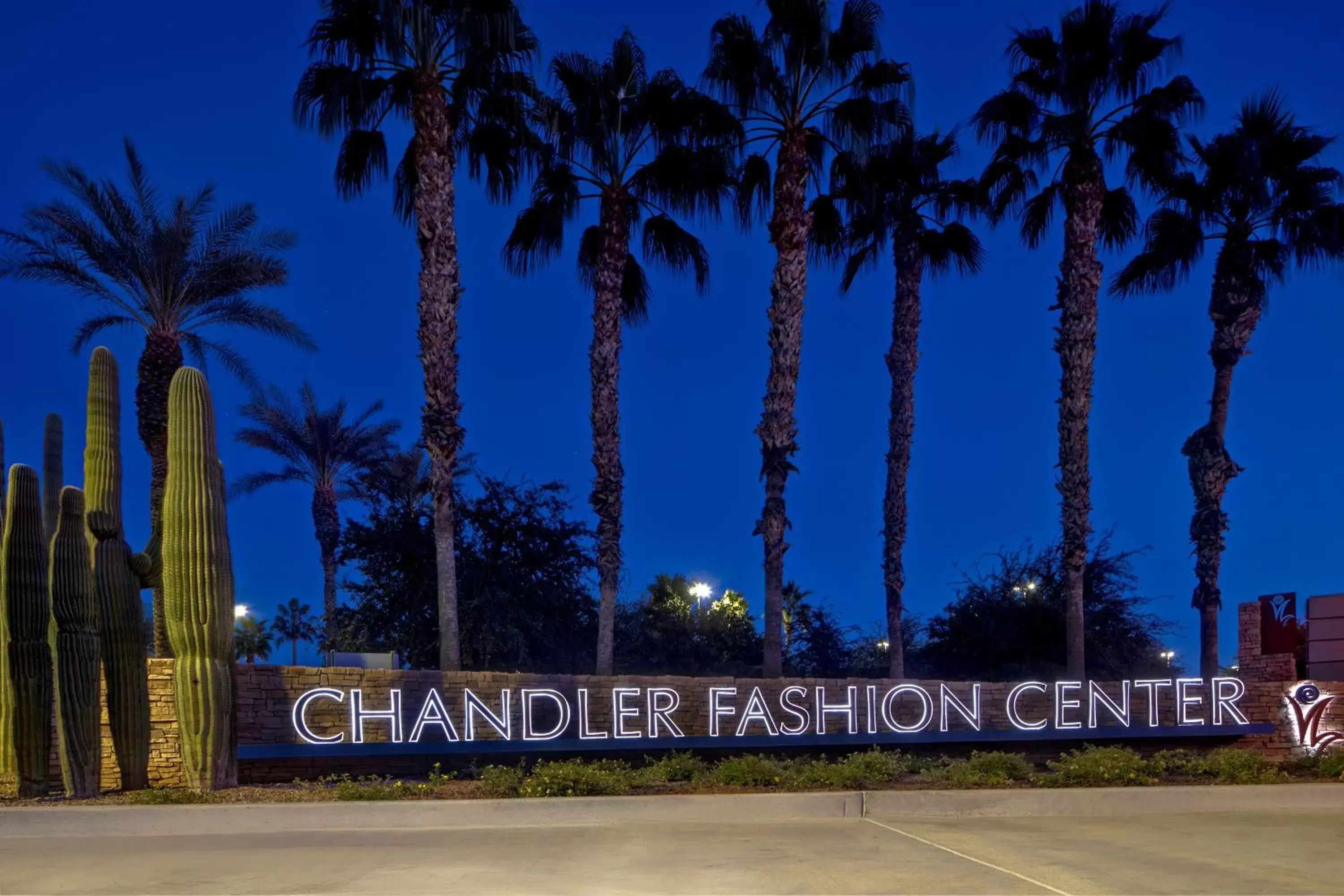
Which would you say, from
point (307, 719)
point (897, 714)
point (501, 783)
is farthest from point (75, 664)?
point (897, 714)

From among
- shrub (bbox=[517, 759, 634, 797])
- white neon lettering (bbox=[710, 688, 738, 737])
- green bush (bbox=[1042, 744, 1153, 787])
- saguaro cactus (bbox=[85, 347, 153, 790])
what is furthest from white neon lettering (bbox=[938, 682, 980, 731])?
saguaro cactus (bbox=[85, 347, 153, 790])

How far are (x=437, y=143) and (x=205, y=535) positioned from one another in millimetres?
10132

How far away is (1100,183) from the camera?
26.0 metres

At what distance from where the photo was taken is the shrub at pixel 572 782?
1376 centimetres

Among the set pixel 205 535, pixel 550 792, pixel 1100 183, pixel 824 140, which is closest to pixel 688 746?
pixel 550 792

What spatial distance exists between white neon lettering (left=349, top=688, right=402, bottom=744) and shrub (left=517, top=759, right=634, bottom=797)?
2456 mm

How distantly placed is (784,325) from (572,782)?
40.8 ft

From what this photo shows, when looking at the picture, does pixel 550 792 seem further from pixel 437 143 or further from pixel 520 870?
pixel 437 143

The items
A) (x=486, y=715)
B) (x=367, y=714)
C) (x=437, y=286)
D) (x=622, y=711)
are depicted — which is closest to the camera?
(x=367, y=714)

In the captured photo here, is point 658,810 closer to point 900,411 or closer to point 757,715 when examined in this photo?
point 757,715

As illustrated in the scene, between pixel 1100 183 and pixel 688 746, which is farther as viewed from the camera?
pixel 1100 183

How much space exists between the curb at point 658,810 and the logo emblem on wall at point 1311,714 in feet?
19.6

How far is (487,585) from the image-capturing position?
30.8 metres

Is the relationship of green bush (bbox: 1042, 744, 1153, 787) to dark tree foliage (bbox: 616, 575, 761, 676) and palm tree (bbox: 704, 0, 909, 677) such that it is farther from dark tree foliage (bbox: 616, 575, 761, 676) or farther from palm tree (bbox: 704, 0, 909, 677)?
dark tree foliage (bbox: 616, 575, 761, 676)
